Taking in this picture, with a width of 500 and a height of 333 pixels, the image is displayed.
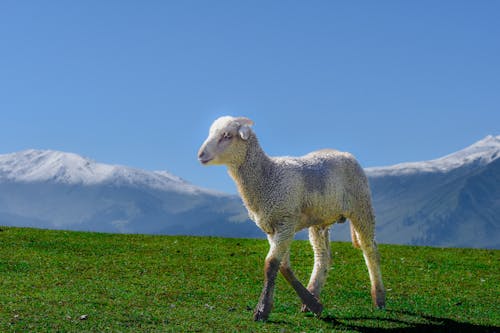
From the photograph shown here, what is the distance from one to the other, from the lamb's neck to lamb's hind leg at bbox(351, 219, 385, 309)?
9.15ft

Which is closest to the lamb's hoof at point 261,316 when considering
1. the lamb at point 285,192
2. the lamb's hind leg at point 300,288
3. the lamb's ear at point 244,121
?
the lamb at point 285,192

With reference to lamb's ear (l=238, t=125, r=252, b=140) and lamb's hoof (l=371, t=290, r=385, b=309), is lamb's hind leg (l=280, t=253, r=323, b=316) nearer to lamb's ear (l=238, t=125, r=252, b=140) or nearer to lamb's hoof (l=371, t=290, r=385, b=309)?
lamb's hoof (l=371, t=290, r=385, b=309)

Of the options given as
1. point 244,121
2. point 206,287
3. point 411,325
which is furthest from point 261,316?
point 206,287

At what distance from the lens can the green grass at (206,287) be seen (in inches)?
568

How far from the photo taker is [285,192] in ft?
46.1

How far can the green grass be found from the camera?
47.3 ft

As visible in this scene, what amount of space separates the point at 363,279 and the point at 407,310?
4.76 m

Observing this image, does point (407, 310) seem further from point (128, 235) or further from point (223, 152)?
point (128, 235)

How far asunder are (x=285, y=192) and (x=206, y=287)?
6.39 meters

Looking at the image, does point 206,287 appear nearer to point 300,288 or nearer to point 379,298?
point 379,298

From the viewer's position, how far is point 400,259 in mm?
25422

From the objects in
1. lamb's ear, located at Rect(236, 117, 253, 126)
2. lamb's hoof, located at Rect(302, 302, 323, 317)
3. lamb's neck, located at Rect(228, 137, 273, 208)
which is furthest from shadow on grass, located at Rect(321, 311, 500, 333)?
lamb's ear, located at Rect(236, 117, 253, 126)

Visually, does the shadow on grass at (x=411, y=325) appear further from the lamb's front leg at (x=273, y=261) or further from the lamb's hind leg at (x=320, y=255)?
the lamb's front leg at (x=273, y=261)

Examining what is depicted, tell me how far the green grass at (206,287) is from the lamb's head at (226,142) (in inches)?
135
